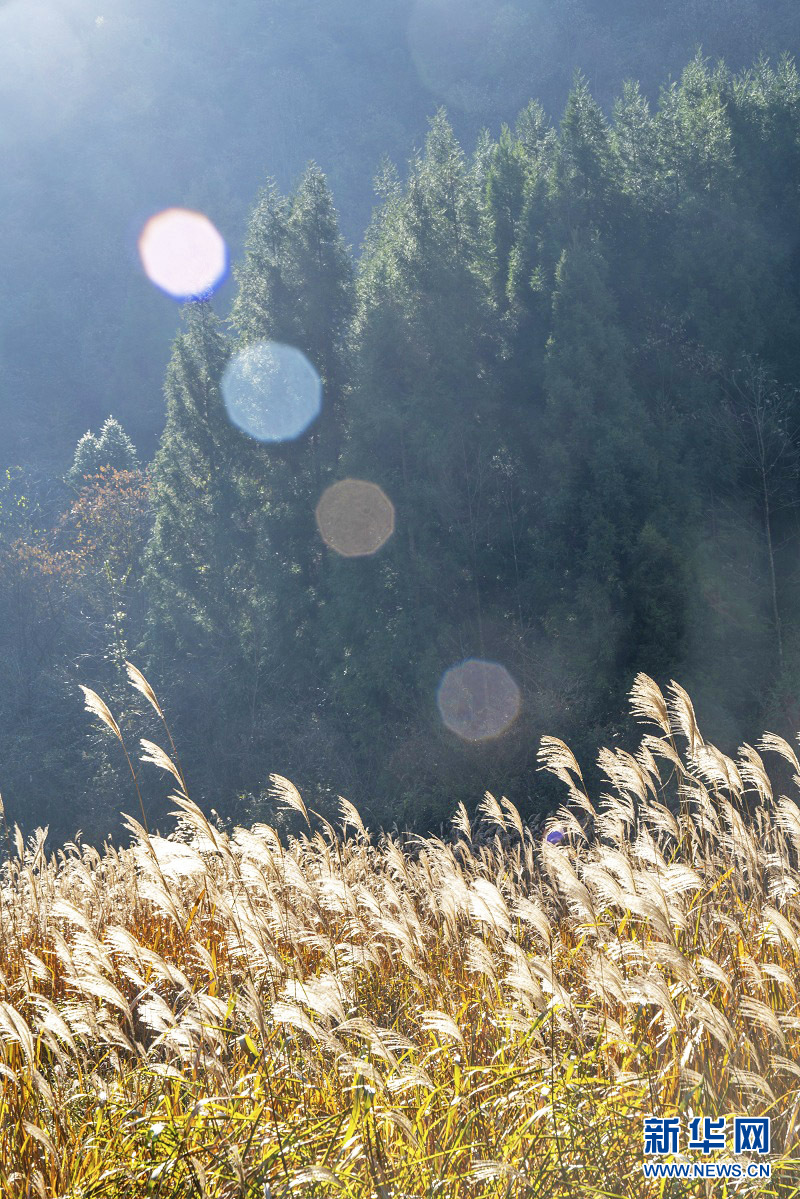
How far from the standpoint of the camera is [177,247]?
73.4m

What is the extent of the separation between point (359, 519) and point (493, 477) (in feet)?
9.86

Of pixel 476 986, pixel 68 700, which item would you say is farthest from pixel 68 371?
pixel 476 986

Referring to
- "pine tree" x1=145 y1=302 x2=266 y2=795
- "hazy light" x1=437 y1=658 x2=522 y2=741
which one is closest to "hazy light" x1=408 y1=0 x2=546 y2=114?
"pine tree" x1=145 y1=302 x2=266 y2=795

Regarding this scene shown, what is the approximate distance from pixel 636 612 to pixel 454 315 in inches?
309

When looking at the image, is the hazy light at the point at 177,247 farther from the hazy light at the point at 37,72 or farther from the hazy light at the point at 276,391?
the hazy light at the point at 276,391

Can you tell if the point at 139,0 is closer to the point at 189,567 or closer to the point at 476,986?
the point at 189,567

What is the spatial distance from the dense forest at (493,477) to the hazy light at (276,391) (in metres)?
0.35

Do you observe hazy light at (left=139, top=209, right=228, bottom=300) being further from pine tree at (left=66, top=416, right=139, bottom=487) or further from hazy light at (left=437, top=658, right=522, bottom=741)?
hazy light at (left=437, top=658, right=522, bottom=741)

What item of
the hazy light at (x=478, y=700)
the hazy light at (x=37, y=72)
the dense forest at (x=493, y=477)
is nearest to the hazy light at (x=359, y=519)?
the dense forest at (x=493, y=477)

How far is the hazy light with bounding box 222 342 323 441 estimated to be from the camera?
72.1 ft

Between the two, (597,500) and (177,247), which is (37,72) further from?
(597,500)

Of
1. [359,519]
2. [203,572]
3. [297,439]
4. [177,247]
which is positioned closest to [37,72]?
[177,247]

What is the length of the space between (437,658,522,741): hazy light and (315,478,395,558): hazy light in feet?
10.8

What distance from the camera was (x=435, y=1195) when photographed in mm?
2025
